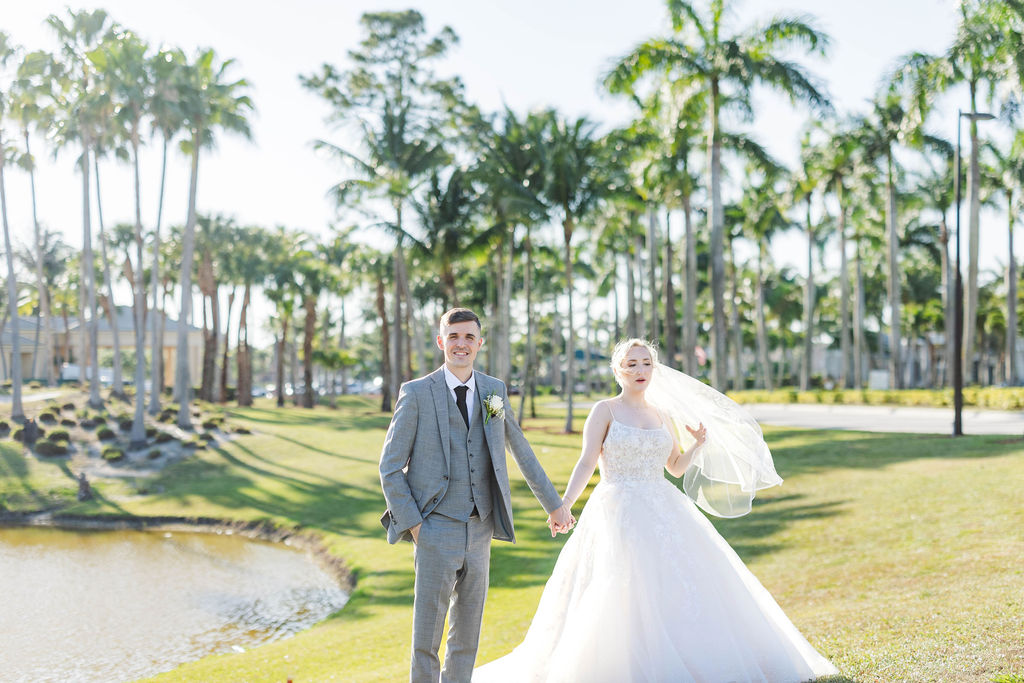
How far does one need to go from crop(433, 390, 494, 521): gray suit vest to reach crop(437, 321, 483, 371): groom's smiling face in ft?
0.63

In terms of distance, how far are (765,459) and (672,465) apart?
0.86 metres

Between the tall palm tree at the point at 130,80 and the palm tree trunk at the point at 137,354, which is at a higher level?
the tall palm tree at the point at 130,80

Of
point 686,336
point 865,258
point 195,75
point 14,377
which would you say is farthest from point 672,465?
point 865,258

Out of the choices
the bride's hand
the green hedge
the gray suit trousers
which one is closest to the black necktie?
the gray suit trousers

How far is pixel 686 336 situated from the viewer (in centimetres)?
2770

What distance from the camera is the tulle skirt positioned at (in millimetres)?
5270

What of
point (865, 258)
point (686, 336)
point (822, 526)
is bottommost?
point (822, 526)

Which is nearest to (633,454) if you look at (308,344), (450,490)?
(450,490)

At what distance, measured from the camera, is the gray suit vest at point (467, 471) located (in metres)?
5.05

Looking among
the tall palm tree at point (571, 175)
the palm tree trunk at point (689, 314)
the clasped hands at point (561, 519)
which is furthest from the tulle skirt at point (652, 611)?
the tall palm tree at point (571, 175)

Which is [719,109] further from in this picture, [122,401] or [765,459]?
[122,401]

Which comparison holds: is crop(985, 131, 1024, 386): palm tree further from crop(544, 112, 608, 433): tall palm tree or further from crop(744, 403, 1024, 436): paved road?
crop(544, 112, 608, 433): tall palm tree

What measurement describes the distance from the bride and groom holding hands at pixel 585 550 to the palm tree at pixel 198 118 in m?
29.5

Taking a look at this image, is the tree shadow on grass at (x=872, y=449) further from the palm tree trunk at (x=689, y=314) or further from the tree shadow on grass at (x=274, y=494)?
the tree shadow on grass at (x=274, y=494)
